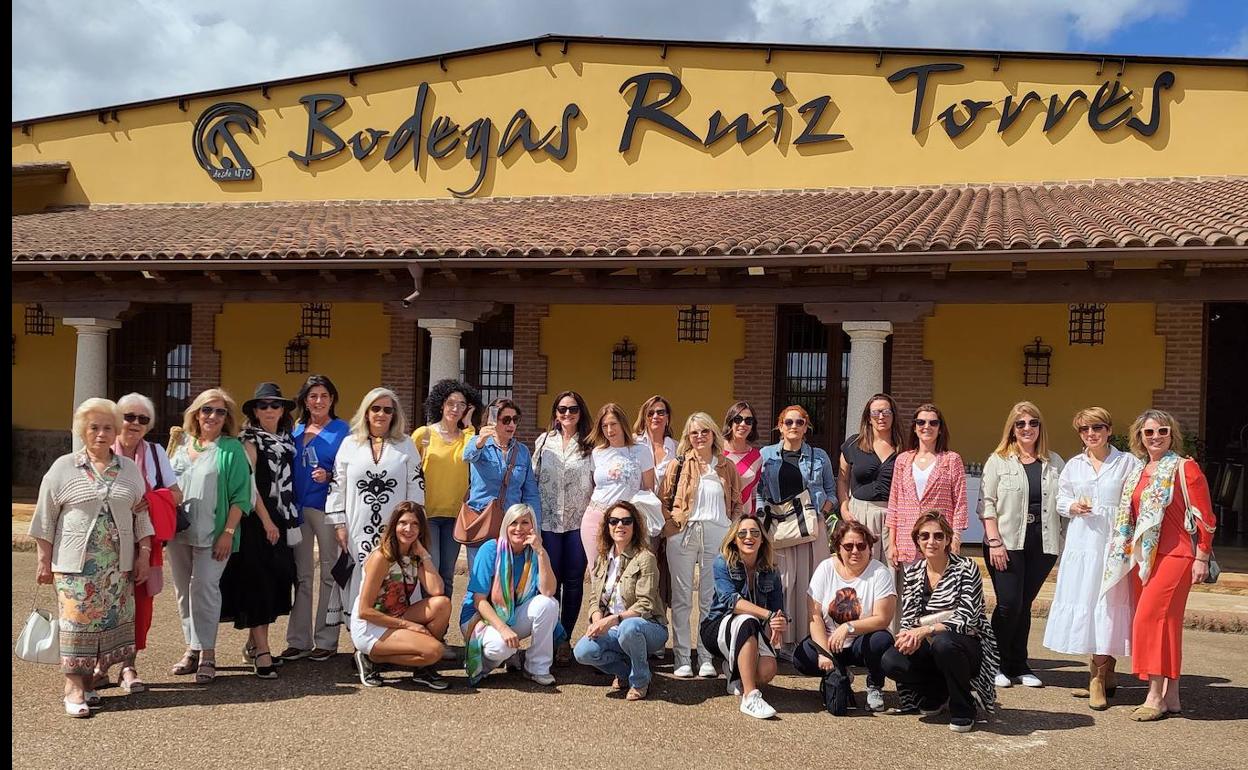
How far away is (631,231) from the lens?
1006 cm

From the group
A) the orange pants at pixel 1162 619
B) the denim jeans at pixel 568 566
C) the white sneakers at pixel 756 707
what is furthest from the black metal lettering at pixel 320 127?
the orange pants at pixel 1162 619

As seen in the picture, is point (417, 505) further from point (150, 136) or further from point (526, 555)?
point (150, 136)

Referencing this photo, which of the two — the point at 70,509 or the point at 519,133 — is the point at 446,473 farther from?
the point at 519,133

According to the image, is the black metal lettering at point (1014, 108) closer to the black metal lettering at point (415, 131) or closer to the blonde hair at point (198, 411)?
the black metal lettering at point (415, 131)

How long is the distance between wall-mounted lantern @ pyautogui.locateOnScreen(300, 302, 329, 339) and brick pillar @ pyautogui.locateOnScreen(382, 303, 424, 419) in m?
0.84

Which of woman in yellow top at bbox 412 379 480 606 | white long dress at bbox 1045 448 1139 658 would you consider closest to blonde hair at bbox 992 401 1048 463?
white long dress at bbox 1045 448 1139 658

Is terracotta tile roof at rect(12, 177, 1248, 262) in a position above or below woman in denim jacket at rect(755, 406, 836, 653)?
above

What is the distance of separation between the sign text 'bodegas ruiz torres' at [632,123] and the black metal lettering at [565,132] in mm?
14

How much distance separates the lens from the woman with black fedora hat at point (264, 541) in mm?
5215

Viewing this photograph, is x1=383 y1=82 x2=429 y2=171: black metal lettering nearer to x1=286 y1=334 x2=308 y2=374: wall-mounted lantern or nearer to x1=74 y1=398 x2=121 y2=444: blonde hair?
x1=286 y1=334 x2=308 y2=374: wall-mounted lantern

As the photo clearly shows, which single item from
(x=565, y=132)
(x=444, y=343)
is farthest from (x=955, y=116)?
(x=444, y=343)

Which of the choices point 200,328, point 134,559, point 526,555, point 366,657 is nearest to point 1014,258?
point 526,555

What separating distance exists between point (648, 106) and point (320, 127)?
4872mm

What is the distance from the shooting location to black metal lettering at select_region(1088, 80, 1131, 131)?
12.0 meters
